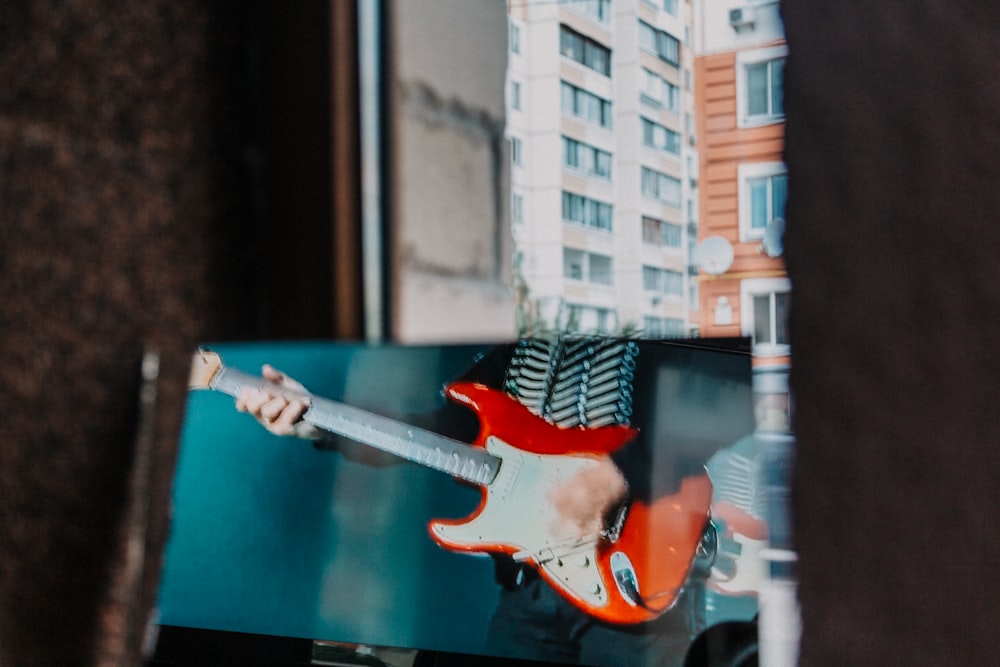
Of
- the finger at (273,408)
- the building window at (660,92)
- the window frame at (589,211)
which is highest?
the building window at (660,92)

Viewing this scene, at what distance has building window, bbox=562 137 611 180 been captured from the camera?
0.65 m

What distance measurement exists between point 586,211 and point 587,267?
1.7 inches

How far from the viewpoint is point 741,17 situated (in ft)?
1.81

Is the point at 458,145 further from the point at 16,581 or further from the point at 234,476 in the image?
the point at 16,581

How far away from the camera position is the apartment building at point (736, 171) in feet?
1.69

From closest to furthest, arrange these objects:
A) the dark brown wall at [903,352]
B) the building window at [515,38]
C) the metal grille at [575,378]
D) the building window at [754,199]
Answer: the dark brown wall at [903,352] → the building window at [754,199] → the metal grille at [575,378] → the building window at [515,38]

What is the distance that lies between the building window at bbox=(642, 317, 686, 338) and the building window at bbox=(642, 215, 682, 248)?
5 cm

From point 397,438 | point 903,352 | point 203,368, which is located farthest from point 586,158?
point 903,352

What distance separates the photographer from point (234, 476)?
0.68m

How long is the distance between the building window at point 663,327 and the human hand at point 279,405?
265 mm

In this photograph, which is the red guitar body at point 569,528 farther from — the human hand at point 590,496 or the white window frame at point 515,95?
the white window frame at point 515,95

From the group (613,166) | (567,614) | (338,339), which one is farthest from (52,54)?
(567,614)

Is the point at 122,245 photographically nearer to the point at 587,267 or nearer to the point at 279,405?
the point at 279,405

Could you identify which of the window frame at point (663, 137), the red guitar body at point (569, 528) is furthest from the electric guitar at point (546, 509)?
the window frame at point (663, 137)
